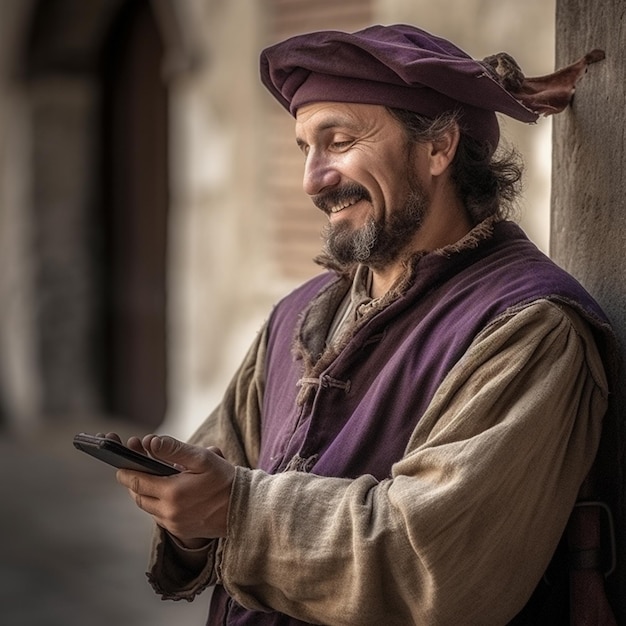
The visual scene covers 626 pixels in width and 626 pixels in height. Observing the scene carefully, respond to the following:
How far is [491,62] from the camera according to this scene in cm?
216

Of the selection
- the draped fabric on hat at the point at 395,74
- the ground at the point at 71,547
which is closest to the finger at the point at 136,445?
the draped fabric on hat at the point at 395,74

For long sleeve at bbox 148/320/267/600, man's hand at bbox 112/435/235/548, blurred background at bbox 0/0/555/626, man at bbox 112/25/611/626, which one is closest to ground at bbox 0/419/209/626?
blurred background at bbox 0/0/555/626

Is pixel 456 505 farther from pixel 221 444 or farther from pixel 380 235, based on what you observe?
pixel 221 444

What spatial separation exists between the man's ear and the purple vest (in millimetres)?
154

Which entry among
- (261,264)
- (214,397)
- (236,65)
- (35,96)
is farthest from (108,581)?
(35,96)

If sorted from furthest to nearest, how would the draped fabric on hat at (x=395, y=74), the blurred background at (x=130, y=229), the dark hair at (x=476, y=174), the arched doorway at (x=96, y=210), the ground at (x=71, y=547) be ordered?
the arched doorway at (x=96, y=210), the blurred background at (x=130, y=229), the ground at (x=71, y=547), the dark hair at (x=476, y=174), the draped fabric on hat at (x=395, y=74)

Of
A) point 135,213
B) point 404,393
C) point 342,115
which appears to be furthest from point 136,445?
point 135,213

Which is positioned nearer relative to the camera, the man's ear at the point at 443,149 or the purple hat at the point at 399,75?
the purple hat at the point at 399,75

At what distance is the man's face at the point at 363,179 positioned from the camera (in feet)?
6.81

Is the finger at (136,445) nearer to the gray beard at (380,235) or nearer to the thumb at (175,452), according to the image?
the thumb at (175,452)

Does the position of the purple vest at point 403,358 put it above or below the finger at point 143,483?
above

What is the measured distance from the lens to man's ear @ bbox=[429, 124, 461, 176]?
2.10 m

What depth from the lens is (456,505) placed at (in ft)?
5.70

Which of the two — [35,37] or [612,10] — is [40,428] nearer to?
[35,37]
